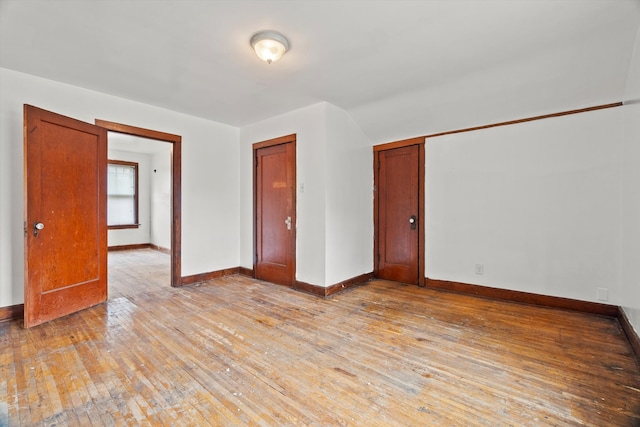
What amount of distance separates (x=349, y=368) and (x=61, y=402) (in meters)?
1.81

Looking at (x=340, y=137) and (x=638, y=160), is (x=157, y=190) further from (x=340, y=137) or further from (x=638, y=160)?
(x=638, y=160)

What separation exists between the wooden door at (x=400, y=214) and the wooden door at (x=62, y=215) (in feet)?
12.7

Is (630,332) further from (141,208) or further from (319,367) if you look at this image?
(141,208)

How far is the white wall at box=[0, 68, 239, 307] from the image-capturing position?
116 inches

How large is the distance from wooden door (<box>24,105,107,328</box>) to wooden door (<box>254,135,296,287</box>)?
2045mm

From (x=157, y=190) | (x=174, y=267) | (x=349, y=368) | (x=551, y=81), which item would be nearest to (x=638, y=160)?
(x=551, y=81)

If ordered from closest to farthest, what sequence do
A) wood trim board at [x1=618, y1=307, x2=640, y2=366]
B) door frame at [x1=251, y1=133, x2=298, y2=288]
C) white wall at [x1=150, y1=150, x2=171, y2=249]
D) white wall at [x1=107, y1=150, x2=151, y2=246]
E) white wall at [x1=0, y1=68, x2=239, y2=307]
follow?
wood trim board at [x1=618, y1=307, x2=640, y2=366] < white wall at [x1=0, y1=68, x2=239, y2=307] < door frame at [x1=251, y1=133, x2=298, y2=288] < white wall at [x1=150, y1=150, x2=171, y2=249] < white wall at [x1=107, y1=150, x2=151, y2=246]

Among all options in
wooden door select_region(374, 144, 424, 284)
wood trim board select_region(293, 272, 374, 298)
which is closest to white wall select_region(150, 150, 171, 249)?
wood trim board select_region(293, 272, 374, 298)

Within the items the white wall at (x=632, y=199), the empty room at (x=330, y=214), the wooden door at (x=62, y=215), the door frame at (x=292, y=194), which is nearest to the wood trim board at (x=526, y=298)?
the empty room at (x=330, y=214)

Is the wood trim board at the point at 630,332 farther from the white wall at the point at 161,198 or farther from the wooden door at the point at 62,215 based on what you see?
the white wall at the point at 161,198

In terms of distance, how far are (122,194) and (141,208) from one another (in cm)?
57

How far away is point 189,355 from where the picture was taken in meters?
2.27

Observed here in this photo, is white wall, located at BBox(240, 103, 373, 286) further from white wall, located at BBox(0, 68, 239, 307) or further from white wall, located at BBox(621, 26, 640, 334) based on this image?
white wall, located at BBox(621, 26, 640, 334)

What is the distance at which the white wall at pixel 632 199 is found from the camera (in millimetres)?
2303
